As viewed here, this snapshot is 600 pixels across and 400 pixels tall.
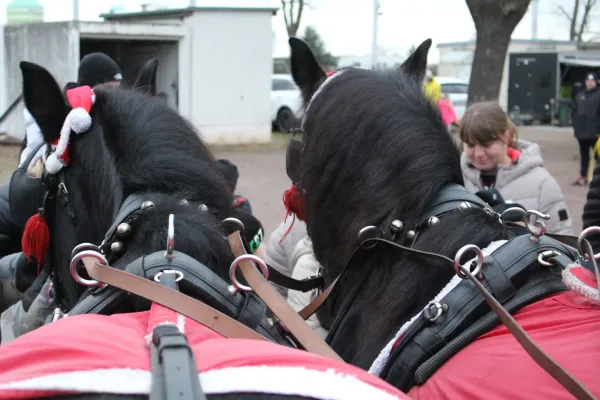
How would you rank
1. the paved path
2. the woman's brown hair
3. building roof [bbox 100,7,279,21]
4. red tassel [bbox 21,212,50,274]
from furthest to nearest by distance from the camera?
1. building roof [bbox 100,7,279,21]
2. the paved path
3. the woman's brown hair
4. red tassel [bbox 21,212,50,274]

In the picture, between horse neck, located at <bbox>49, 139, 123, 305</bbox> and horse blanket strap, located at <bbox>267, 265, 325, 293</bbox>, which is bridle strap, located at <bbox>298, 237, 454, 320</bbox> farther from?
horse neck, located at <bbox>49, 139, 123, 305</bbox>

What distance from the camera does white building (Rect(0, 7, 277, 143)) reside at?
1513 cm

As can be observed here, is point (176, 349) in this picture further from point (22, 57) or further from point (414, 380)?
point (22, 57)

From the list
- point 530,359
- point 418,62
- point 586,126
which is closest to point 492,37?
point 586,126

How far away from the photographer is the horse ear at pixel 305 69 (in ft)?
8.54

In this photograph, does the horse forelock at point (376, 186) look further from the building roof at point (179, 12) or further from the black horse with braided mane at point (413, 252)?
the building roof at point (179, 12)

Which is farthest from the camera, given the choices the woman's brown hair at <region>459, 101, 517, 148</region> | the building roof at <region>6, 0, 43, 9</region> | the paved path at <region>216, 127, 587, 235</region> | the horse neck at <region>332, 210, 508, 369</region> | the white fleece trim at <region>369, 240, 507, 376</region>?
the building roof at <region>6, 0, 43, 9</region>

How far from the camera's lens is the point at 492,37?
1027 cm

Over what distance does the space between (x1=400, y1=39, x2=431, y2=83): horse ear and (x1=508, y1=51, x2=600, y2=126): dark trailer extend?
→ 24.2 m

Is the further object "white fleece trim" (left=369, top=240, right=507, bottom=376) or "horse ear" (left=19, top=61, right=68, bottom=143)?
"horse ear" (left=19, top=61, right=68, bottom=143)

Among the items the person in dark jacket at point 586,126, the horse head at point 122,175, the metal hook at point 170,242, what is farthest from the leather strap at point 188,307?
the person in dark jacket at point 586,126

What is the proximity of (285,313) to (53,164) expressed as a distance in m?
0.91

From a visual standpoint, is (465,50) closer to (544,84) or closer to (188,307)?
(544,84)

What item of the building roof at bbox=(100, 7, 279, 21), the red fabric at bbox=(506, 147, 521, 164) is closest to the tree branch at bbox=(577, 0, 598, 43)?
the building roof at bbox=(100, 7, 279, 21)
